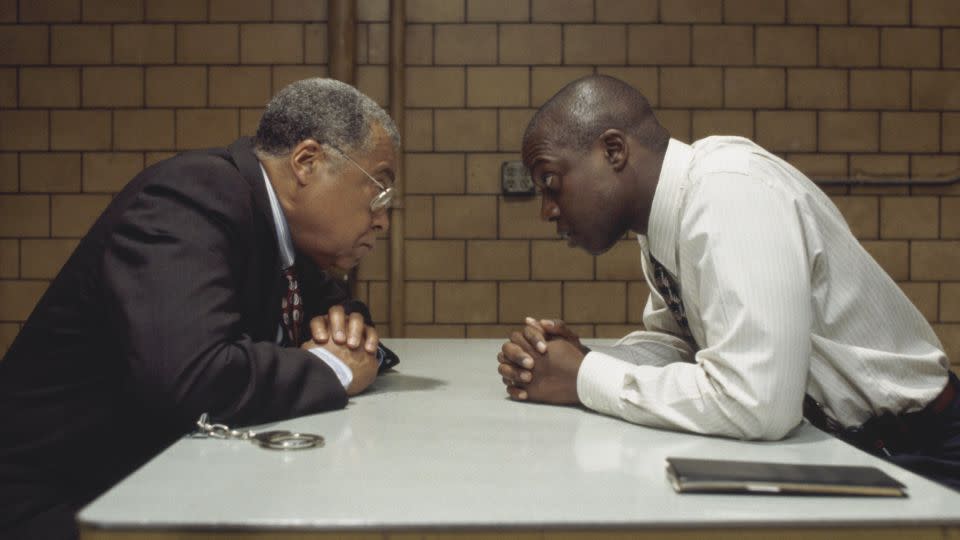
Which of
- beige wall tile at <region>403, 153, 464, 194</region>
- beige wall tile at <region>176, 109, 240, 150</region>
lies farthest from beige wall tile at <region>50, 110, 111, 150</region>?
beige wall tile at <region>403, 153, 464, 194</region>

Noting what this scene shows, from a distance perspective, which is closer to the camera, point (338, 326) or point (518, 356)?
point (518, 356)

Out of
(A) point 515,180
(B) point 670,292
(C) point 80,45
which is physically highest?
(C) point 80,45

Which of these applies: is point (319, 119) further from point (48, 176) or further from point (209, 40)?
point (48, 176)

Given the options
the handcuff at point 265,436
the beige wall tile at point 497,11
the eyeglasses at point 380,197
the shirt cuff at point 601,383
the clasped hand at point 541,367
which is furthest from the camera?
the beige wall tile at point 497,11

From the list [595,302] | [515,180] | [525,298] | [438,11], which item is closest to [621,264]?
[595,302]

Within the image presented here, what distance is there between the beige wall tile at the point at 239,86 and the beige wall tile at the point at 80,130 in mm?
475

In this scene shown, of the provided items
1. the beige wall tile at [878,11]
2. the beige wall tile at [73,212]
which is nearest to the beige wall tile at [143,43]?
the beige wall tile at [73,212]

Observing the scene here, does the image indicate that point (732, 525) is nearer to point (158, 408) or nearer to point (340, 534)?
point (340, 534)

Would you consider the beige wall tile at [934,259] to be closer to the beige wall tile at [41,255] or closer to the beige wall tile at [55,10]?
the beige wall tile at [41,255]

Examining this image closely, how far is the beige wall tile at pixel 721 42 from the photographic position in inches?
138

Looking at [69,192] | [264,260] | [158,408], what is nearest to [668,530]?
[158,408]

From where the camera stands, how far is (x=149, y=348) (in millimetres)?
1262

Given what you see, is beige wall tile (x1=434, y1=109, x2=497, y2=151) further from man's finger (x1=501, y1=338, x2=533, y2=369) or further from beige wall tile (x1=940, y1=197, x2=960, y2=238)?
man's finger (x1=501, y1=338, x2=533, y2=369)

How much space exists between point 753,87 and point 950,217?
1010 mm
